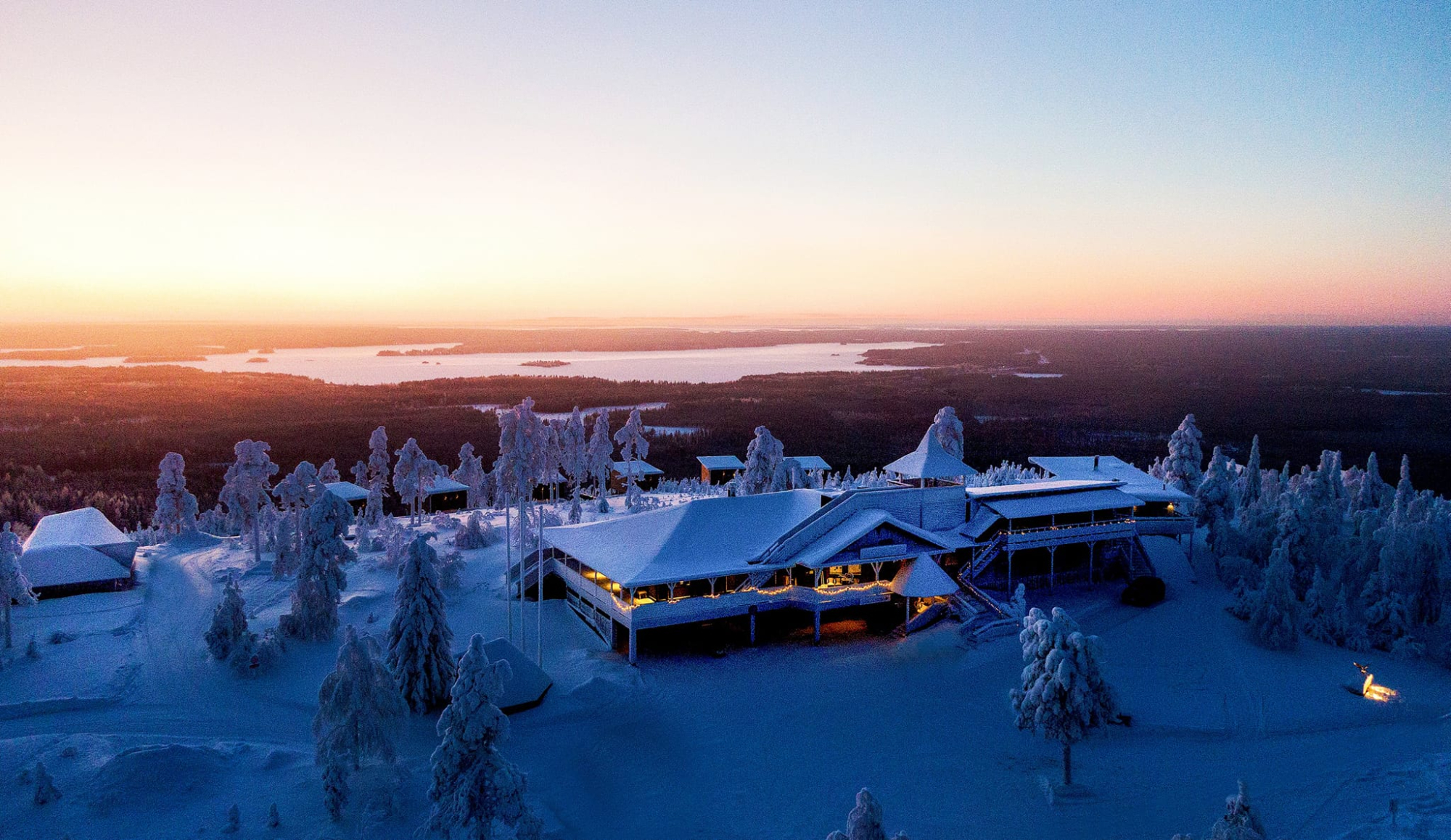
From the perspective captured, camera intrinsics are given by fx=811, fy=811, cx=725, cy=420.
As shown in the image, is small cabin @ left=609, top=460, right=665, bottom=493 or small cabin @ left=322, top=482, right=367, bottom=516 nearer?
small cabin @ left=322, top=482, right=367, bottom=516

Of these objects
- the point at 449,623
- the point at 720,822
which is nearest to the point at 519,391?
the point at 449,623

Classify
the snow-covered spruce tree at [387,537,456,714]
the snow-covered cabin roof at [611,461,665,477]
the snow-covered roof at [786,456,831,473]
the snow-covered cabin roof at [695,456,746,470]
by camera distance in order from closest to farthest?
1. the snow-covered spruce tree at [387,537,456,714]
2. the snow-covered roof at [786,456,831,473]
3. the snow-covered cabin roof at [611,461,665,477]
4. the snow-covered cabin roof at [695,456,746,470]

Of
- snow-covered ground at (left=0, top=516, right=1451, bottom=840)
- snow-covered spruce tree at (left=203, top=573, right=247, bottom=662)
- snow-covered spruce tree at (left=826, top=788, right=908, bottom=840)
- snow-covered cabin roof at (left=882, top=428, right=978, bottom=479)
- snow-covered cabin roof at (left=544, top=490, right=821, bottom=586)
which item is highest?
snow-covered cabin roof at (left=882, top=428, right=978, bottom=479)

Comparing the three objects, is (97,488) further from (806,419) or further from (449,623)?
(806,419)

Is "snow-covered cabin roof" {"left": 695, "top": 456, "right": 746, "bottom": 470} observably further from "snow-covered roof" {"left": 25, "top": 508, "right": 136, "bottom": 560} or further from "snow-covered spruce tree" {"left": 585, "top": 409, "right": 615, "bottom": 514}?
"snow-covered roof" {"left": 25, "top": 508, "right": 136, "bottom": 560}

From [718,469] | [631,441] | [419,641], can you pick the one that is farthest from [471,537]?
[718,469]

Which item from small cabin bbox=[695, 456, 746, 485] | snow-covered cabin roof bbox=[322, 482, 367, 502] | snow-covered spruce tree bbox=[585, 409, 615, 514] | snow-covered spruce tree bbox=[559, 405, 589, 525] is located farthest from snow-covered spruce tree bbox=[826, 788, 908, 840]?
small cabin bbox=[695, 456, 746, 485]
